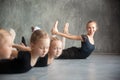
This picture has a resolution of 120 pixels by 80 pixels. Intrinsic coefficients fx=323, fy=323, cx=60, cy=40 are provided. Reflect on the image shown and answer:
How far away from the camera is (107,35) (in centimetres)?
611

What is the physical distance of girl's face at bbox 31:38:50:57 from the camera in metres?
2.86

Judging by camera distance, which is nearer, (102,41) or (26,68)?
(26,68)

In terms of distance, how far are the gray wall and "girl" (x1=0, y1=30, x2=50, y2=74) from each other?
3.23 meters

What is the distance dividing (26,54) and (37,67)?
58 cm

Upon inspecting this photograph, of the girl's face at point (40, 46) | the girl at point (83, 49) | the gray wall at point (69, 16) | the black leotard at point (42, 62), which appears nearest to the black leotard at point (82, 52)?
the girl at point (83, 49)

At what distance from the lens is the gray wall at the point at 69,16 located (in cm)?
609

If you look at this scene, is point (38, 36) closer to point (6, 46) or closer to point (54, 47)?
point (6, 46)

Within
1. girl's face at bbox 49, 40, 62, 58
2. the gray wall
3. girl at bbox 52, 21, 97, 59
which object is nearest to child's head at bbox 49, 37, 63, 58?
girl's face at bbox 49, 40, 62, 58

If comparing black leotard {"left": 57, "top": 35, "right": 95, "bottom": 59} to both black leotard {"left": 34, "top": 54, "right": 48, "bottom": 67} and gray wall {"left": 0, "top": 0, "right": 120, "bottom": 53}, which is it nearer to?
black leotard {"left": 34, "top": 54, "right": 48, "bottom": 67}

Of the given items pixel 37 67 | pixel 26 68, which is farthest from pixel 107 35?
pixel 26 68

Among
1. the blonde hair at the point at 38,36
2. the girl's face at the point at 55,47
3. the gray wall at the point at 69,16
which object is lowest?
the girl's face at the point at 55,47

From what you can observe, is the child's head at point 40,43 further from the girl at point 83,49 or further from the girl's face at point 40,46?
the girl at point 83,49

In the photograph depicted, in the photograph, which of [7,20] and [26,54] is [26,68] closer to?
[26,54]

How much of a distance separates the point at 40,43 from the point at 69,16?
3.32 meters
